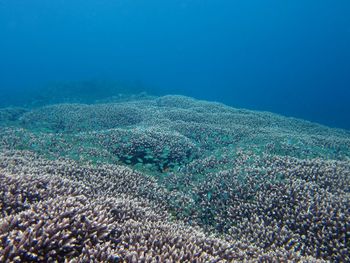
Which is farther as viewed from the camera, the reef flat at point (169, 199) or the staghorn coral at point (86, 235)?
the reef flat at point (169, 199)

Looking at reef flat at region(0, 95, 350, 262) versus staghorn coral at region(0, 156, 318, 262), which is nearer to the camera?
staghorn coral at region(0, 156, 318, 262)

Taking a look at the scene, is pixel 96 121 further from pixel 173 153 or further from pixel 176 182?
pixel 176 182

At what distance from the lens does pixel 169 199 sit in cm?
740

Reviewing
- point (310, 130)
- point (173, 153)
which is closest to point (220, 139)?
point (173, 153)

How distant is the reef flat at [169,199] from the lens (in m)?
3.63

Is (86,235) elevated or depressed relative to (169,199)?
depressed

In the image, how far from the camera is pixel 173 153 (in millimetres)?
11266

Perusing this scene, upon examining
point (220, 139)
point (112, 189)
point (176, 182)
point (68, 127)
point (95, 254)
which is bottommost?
point (95, 254)

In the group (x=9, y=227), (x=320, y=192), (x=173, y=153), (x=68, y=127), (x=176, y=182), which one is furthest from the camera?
(x=68, y=127)

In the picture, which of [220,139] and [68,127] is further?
[68,127]

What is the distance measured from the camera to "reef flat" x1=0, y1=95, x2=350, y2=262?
3.63 m

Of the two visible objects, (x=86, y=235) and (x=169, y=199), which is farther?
(x=169, y=199)

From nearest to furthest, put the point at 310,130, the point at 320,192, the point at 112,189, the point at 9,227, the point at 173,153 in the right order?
the point at 9,227
the point at 320,192
the point at 112,189
the point at 173,153
the point at 310,130

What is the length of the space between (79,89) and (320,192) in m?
53.1
